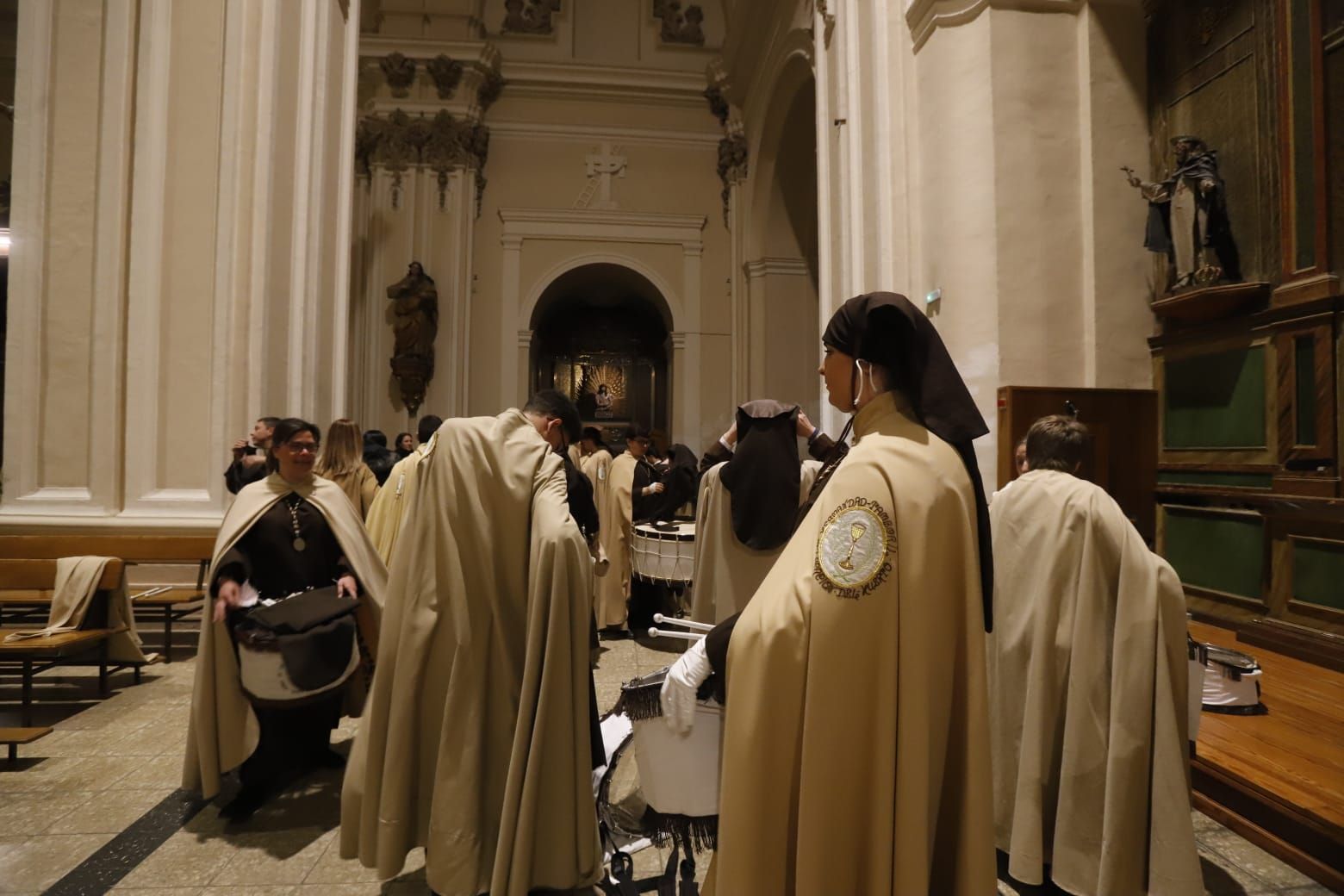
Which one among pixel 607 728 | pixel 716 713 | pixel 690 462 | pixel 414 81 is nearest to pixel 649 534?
pixel 690 462

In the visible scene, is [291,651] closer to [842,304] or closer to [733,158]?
[842,304]

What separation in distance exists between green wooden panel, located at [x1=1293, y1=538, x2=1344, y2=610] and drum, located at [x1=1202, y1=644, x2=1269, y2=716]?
1503mm

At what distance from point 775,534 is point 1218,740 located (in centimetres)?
220

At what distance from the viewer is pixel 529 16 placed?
44.1 ft

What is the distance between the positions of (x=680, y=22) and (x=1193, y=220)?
1094 centimetres

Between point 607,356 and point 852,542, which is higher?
point 607,356

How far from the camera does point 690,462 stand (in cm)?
677

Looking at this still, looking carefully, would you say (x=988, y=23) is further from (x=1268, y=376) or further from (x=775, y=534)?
(x=775, y=534)

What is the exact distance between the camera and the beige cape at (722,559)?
434 centimetres

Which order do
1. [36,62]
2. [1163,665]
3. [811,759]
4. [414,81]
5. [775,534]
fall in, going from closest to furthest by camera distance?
[811,759] < [1163,665] < [775,534] < [36,62] < [414,81]

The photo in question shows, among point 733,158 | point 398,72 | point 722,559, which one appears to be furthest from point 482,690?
point 398,72

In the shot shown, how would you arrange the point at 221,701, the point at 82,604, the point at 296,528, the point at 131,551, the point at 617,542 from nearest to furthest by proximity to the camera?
the point at 221,701 → the point at 296,528 → the point at 82,604 → the point at 131,551 → the point at 617,542

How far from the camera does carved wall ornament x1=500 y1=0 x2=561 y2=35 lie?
13352mm

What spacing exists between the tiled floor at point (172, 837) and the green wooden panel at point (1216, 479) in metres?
3.24
